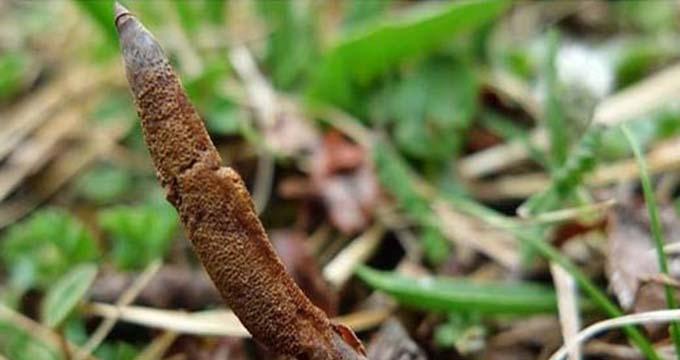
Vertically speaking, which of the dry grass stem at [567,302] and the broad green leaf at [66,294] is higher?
the broad green leaf at [66,294]

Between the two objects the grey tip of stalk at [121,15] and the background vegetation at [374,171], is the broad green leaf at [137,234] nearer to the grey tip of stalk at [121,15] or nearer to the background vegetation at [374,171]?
the background vegetation at [374,171]

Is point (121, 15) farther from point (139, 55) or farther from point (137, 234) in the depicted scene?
point (137, 234)

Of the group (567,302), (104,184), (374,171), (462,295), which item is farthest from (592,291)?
(104,184)

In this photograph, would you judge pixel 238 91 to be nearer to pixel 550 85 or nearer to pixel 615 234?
pixel 550 85

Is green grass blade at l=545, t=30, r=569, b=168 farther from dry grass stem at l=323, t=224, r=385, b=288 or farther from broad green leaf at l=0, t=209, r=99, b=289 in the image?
broad green leaf at l=0, t=209, r=99, b=289

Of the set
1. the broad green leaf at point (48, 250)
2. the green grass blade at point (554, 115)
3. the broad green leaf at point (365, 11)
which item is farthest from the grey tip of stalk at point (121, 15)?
the broad green leaf at point (365, 11)

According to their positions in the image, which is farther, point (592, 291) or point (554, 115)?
point (554, 115)
